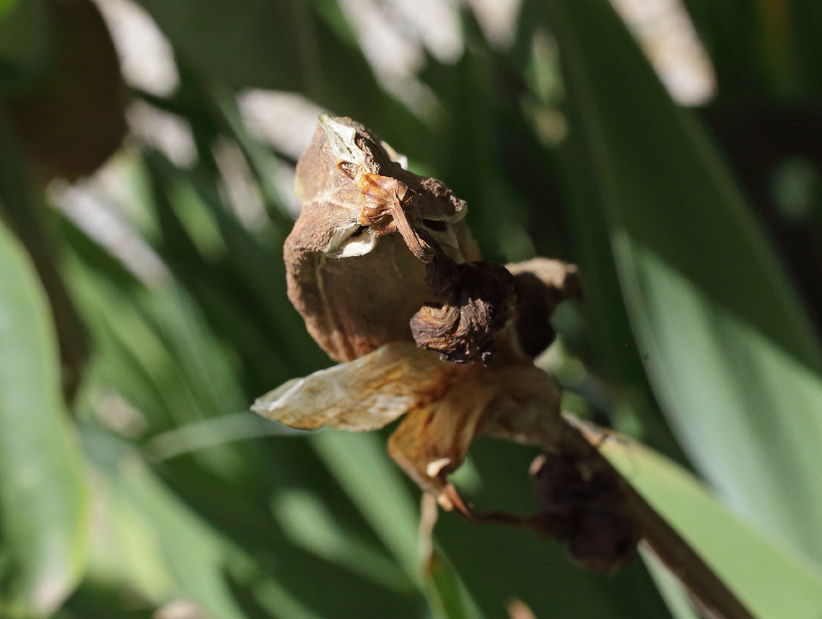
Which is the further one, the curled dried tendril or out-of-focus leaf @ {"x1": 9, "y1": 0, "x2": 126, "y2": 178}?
out-of-focus leaf @ {"x1": 9, "y1": 0, "x2": 126, "y2": 178}

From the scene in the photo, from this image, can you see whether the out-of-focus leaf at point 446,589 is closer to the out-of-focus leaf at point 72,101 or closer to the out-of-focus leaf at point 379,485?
the out-of-focus leaf at point 379,485

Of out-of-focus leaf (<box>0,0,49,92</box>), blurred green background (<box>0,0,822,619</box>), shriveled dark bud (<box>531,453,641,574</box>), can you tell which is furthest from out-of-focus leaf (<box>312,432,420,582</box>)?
out-of-focus leaf (<box>0,0,49,92</box>)

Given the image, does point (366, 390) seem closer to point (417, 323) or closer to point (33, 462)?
point (417, 323)

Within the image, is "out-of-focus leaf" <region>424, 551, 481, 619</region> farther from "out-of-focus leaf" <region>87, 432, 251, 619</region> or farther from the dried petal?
"out-of-focus leaf" <region>87, 432, 251, 619</region>

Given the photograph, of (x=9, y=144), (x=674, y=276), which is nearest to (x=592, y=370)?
(x=674, y=276)

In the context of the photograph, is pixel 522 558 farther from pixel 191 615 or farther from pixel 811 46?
pixel 811 46

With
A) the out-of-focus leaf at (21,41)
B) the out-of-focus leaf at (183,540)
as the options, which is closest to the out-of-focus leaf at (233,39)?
the out-of-focus leaf at (21,41)
